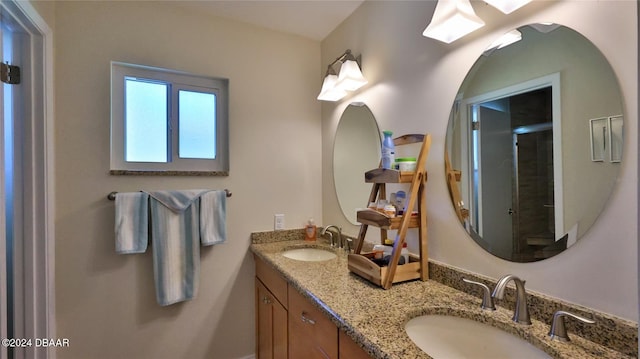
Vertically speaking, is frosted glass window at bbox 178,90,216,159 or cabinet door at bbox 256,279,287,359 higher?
frosted glass window at bbox 178,90,216,159

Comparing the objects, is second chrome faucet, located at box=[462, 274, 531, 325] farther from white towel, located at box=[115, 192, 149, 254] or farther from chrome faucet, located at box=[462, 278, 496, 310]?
white towel, located at box=[115, 192, 149, 254]

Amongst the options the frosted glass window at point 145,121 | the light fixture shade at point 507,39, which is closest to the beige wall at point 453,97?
the light fixture shade at point 507,39

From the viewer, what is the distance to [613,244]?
0.72 m

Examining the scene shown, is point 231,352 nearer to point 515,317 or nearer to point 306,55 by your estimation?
point 515,317

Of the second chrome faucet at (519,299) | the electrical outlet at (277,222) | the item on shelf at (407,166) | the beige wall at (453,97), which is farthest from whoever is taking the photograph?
the electrical outlet at (277,222)

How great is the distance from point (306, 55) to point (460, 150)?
1.44m

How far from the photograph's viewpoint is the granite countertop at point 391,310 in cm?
71

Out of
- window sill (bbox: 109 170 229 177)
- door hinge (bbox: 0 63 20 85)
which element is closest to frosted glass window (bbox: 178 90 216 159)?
window sill (bbox: 109 170 229 177)

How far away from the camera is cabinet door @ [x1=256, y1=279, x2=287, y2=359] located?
142cm

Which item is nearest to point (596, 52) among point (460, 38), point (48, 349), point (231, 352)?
point (460, 38)

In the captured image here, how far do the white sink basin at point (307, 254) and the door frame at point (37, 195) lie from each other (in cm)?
121

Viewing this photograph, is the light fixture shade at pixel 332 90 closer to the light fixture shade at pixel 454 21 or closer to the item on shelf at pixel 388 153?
the item on shelf at pixel 388 153

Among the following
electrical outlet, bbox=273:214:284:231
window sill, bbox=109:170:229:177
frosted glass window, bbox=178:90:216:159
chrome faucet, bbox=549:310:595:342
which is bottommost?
chrome faucet, bbox=549:310:595:342

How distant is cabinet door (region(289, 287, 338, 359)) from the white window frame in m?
0.99
